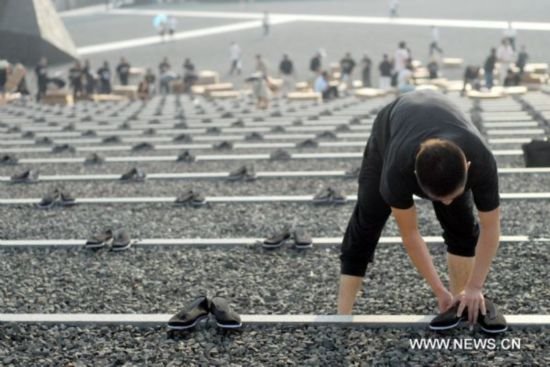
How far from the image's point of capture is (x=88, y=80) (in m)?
22.8

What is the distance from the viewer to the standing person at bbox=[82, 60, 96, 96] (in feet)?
74.8

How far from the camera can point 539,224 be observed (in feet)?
19.3

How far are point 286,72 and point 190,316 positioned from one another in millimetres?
20954

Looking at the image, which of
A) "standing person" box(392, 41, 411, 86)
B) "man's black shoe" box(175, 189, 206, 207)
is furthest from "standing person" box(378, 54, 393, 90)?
"man's black shoe" box(175, 189, 206, 207)

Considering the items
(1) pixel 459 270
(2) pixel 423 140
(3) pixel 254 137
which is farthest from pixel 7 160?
(2) pixel 423 140

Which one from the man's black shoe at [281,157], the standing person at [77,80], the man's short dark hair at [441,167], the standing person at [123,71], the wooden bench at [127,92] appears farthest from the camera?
Result: the standing person at [123,71]

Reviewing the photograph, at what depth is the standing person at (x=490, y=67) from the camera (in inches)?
780

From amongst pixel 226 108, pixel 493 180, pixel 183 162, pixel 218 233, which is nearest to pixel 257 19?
pixel 226 108

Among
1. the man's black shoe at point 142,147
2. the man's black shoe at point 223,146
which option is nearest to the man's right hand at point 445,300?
the man's black shoe at point 223,146

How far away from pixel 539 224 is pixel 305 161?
12.7 ft

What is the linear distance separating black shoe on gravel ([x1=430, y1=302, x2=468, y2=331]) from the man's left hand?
0.04 m

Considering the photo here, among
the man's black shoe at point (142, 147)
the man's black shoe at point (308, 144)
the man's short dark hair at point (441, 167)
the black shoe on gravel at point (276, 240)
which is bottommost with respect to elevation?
the man's black shoe at point (142, 147)

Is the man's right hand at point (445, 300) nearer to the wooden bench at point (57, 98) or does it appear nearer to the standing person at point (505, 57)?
the wooden bench at point (57, 98)

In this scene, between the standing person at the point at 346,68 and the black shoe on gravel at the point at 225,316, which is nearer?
the black shoe on gravel at the point at 225,316
